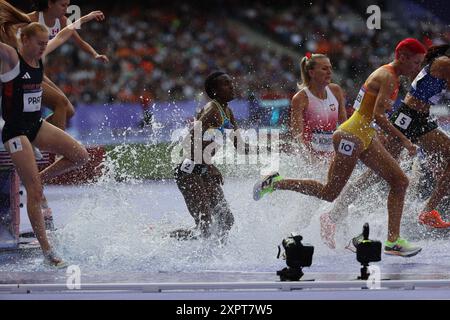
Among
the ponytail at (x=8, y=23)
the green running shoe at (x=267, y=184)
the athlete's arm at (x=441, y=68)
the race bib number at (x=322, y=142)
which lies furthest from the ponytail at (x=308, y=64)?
the ponytail at (x=8, y=23)

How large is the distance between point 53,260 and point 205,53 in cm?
1401

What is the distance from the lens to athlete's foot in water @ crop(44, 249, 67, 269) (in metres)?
5.90

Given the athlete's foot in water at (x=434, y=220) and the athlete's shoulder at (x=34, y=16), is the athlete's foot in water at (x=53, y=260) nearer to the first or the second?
the athlete's shoulder at (x=34, y=16)

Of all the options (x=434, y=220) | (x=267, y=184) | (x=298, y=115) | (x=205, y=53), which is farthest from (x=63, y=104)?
(x=205, y=53)

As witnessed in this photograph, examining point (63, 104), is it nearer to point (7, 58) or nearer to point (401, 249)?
point (7, 58)

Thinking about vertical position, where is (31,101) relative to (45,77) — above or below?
below

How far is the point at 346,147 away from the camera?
A: 6.24 m

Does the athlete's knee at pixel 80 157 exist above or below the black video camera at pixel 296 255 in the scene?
above

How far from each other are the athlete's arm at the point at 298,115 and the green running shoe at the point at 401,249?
1.34m

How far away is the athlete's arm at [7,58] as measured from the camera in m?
5.89

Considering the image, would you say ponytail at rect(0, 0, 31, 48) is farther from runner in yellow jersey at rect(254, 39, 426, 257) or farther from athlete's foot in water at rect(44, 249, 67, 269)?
runner in yellow jersey at rect(254, 39, 426, 257)

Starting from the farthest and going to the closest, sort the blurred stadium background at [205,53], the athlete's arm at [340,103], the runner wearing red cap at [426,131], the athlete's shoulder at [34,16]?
the blurred stadium background at [205,53] → the athlete's arm at [340,103] → the athlete's shoulder at [34,16] → the runner wearing red cap at [426,131]

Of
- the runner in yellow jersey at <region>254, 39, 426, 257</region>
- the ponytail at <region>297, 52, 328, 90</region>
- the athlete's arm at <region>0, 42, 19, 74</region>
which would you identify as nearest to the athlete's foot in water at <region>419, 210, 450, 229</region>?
the runner in yellow jersey at <region>254, 39, 426, 257</region>

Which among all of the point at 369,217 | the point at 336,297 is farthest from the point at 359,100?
the point at 336,297
